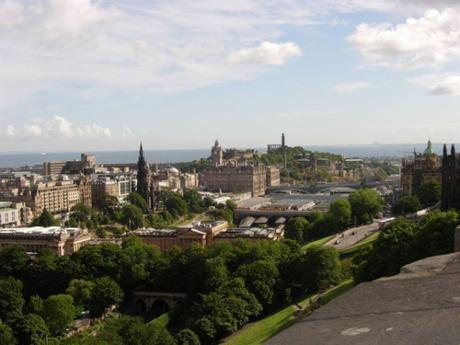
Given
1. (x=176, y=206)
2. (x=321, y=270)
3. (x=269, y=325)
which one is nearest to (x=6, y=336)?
(x=269, y=325)

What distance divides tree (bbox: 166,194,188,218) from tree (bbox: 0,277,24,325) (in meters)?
47.4

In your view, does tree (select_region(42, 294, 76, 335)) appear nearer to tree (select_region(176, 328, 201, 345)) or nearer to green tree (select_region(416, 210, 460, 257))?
tree (select_region(176, 328, 201, 345))

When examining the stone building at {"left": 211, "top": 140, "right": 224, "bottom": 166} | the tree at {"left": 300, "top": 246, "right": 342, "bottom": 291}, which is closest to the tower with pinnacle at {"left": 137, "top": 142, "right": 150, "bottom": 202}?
the tree at {"left": 300, "top": 246, "right": 342, "bottom": 291}

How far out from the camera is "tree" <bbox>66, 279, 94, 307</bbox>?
4259cm

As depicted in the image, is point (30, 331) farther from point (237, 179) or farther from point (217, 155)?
point (217, 155)

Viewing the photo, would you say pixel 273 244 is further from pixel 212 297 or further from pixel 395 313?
pixel 395 313

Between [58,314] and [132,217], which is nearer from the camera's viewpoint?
[58,314]

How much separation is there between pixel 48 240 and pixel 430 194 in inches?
1685

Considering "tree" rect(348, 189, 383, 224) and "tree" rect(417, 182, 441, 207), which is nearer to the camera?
"tree" rect(348, 189, 383, 224)

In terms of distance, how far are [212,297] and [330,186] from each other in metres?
97.4

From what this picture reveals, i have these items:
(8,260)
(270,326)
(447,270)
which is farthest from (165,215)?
(447,270)

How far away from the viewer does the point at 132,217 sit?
260 feet

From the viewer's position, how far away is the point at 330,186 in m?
130

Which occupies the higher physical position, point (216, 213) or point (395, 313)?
point (395, 313)
